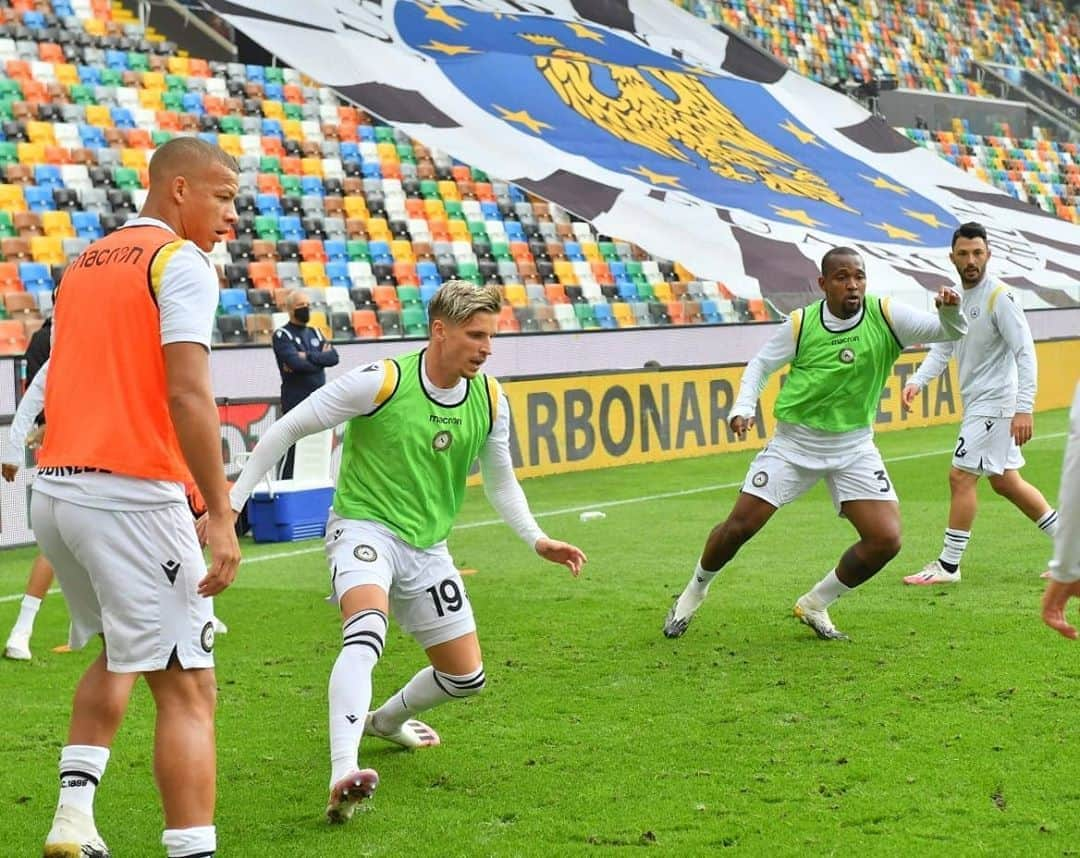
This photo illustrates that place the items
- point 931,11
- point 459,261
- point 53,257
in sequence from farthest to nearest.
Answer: point 931,11 → point 459,261 → point 53,257

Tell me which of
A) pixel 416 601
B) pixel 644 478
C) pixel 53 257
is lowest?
pixel 644 478

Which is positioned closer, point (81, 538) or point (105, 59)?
point (81, 538)

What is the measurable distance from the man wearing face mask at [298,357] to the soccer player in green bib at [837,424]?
629 centimetres

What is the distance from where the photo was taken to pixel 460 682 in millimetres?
5629

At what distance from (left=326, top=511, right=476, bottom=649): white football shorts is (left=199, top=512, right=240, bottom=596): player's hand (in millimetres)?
1434

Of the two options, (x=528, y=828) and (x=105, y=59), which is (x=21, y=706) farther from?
(x=105, y=59)

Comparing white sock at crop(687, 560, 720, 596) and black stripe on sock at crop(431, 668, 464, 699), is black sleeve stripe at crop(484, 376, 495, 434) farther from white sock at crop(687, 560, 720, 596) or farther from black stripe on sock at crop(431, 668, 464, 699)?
white sock at crop(687, 560, 720, 596)

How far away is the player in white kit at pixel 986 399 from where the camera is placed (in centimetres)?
957

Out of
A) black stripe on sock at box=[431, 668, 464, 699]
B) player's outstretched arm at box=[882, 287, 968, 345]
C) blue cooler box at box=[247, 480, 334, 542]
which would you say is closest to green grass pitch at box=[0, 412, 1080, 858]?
black stripe on sock at box=[431, 668, 464, 699]

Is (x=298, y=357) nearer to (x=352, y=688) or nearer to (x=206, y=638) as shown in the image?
(x=352, y=688)

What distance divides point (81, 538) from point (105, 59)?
20.5m

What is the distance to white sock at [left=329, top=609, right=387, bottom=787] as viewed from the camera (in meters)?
5.07

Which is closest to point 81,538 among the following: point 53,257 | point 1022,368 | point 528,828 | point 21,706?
point 528,828

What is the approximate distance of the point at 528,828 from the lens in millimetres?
5059
